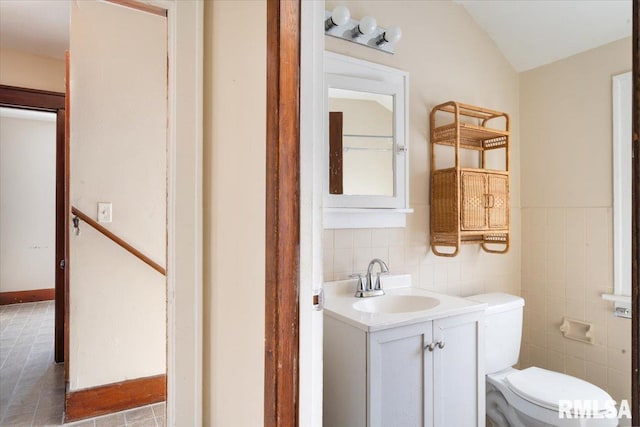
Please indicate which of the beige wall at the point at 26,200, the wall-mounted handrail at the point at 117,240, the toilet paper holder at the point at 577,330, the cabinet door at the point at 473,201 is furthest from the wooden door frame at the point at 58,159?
the toilet paper holder at the point at 577,330

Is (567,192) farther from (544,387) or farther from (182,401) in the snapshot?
(182,401)

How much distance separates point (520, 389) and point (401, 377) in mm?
691

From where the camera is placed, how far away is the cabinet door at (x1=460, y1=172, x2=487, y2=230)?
6.75 feet

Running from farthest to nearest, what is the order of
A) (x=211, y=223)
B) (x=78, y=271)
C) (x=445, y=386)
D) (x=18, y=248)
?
1. (x=18, y=248)
2. (x=78, y=271)
3. (x=445, y=386)
4. (x=211, y=223)

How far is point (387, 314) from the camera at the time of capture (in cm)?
152

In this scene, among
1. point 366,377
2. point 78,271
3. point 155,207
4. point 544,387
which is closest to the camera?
point 366,377

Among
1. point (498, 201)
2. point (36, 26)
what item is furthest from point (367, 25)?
point (36, 26)

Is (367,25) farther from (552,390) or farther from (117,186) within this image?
(552,390)

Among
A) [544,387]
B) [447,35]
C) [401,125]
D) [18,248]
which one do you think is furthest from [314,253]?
[18,248]

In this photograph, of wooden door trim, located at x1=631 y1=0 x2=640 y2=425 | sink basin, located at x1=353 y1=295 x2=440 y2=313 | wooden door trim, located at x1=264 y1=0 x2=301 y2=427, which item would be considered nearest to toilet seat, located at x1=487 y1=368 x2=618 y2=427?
sink basin, located at x1=353 y1=295 x2=440 y2=313

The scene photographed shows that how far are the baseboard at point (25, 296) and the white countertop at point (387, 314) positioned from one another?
4465 millimetres

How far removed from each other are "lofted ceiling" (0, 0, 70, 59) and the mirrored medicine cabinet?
1828 millimetres

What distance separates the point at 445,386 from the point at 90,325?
72.4 inches

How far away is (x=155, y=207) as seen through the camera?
2.20 metres
